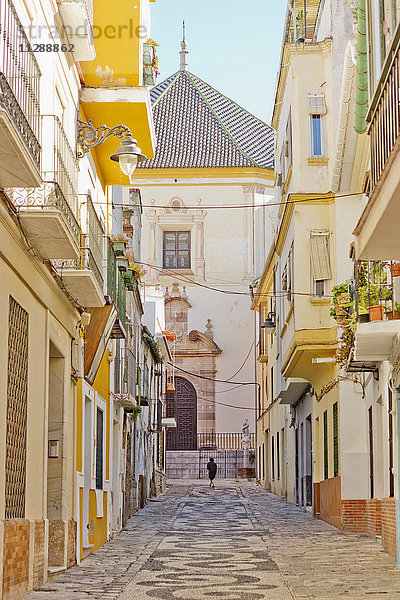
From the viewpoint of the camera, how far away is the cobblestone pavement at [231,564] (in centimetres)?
1051

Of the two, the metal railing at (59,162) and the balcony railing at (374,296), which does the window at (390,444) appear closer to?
the balcony railing at (374,296)

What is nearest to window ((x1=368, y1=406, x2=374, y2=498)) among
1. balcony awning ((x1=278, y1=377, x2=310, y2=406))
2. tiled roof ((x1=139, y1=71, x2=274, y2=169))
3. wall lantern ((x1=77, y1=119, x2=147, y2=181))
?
balcony awning ((x1=278, y1=377, x2=310, y2=406))

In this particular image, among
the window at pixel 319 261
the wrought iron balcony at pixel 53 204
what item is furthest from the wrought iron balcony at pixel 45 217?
the window at pixel 319 261

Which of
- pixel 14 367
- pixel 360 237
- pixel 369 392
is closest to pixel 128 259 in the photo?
pixel 369 392

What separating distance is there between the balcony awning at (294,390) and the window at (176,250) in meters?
19.3

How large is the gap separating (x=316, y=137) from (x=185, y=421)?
28.9m

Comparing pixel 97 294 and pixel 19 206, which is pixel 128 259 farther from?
pixel 19 206

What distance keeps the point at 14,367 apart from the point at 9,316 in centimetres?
57

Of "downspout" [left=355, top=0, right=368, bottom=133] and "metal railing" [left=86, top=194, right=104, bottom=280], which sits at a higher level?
"downspout" [left=355, top=0, right=368, bottom=133]

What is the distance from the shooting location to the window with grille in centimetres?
989

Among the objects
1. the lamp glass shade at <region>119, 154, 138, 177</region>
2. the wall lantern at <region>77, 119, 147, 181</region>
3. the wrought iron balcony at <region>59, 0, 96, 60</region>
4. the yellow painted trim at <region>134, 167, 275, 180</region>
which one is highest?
the yellow painted trim at <region>134, 167, 275, 180</region>

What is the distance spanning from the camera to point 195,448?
47.2 metres

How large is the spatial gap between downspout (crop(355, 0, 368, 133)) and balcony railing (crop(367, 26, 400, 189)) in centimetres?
139

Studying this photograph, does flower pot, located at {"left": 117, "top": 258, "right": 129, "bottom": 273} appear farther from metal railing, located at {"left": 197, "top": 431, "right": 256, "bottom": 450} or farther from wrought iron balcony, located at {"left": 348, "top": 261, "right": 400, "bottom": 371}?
metal railing, located at {"left": 197, "top": 431, "right": 256, "bottom": 450}
